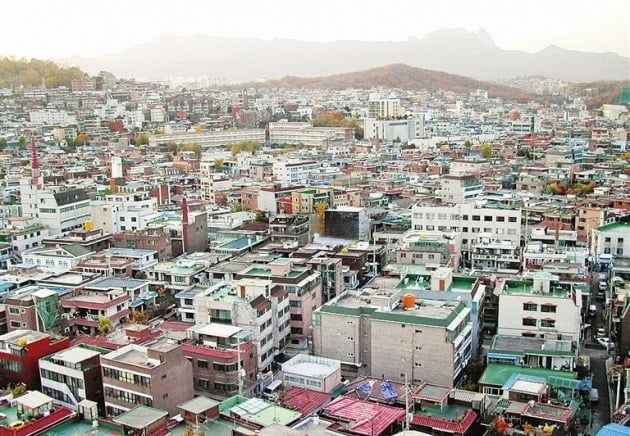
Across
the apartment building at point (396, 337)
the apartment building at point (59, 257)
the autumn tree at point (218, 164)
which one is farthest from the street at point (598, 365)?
the autumn tree at point (218, 164)

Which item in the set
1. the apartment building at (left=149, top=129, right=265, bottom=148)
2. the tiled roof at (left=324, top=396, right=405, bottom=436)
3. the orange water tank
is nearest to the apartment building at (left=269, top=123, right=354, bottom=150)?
the apartment building at (left=149, top=129, right=265, bottom=148)

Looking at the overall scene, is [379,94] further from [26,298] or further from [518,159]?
[26,298]

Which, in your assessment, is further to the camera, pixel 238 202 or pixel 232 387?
pixel 238 202

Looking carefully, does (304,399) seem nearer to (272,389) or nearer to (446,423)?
(272,389)

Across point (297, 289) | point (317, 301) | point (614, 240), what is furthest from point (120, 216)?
point (614, 240)

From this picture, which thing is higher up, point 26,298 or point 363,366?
point 26,298

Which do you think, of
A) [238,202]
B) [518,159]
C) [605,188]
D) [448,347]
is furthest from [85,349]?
[518,159]
